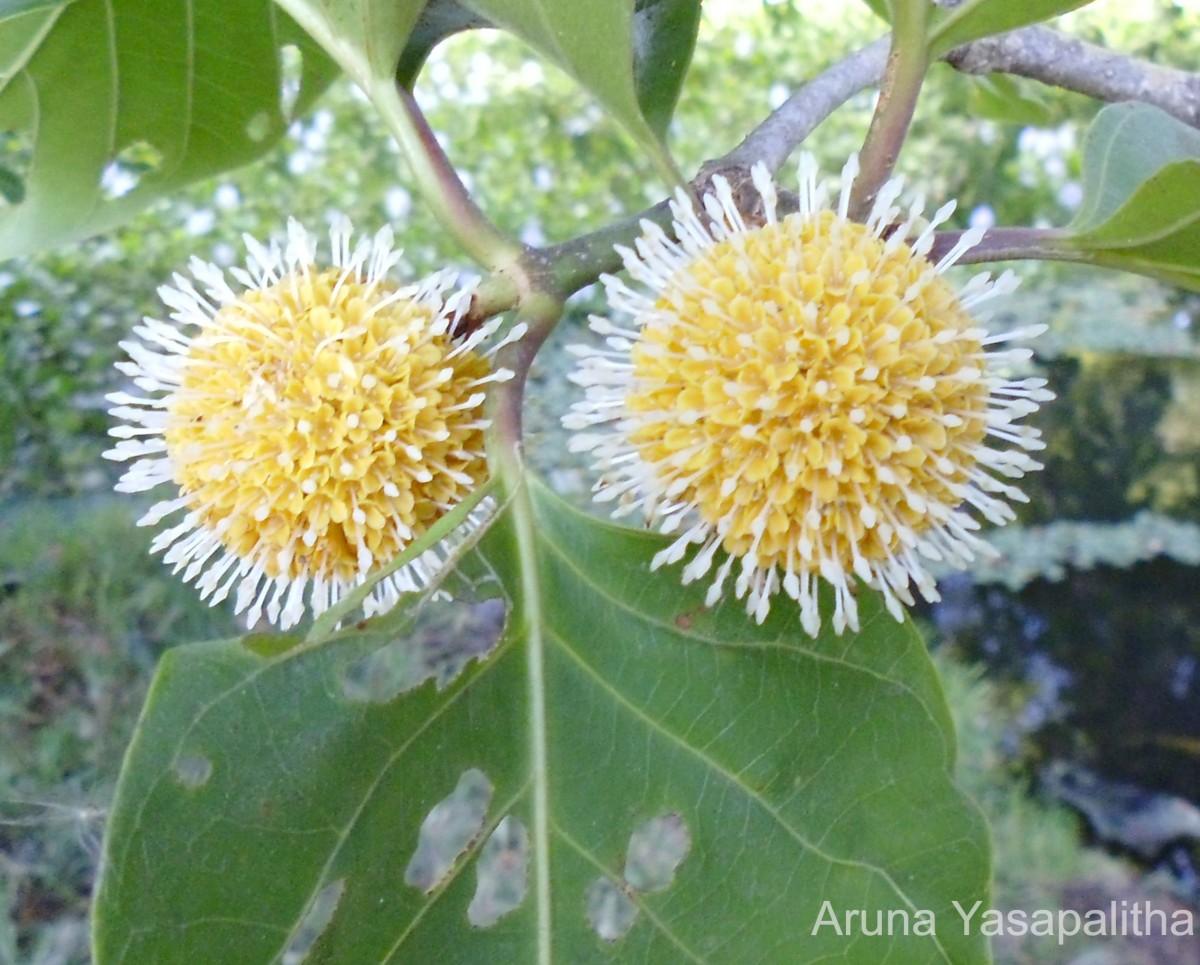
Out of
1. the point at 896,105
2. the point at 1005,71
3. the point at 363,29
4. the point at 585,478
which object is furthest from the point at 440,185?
the point at 585,478

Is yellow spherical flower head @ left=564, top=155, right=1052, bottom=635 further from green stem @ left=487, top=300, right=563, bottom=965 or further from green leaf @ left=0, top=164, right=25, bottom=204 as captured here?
green leaf @ left=0, top=164, right=25, bottom=204

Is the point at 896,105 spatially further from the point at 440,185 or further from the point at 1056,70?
the point at 1056,70

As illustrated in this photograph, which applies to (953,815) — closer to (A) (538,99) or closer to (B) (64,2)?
(B) (64,2)

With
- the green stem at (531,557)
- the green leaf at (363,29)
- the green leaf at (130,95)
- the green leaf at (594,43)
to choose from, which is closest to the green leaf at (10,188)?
the green leaf at (130,95)

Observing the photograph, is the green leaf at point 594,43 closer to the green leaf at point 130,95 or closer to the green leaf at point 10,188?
the green leaf at point 130,95

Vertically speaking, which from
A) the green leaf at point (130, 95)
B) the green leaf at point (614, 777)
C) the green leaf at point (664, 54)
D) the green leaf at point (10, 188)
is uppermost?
the green leaf at point (10, 188)

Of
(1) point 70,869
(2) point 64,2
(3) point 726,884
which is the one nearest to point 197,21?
(2) point 64,2

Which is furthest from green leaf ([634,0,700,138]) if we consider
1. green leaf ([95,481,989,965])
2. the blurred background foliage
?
the blurred background foliage
